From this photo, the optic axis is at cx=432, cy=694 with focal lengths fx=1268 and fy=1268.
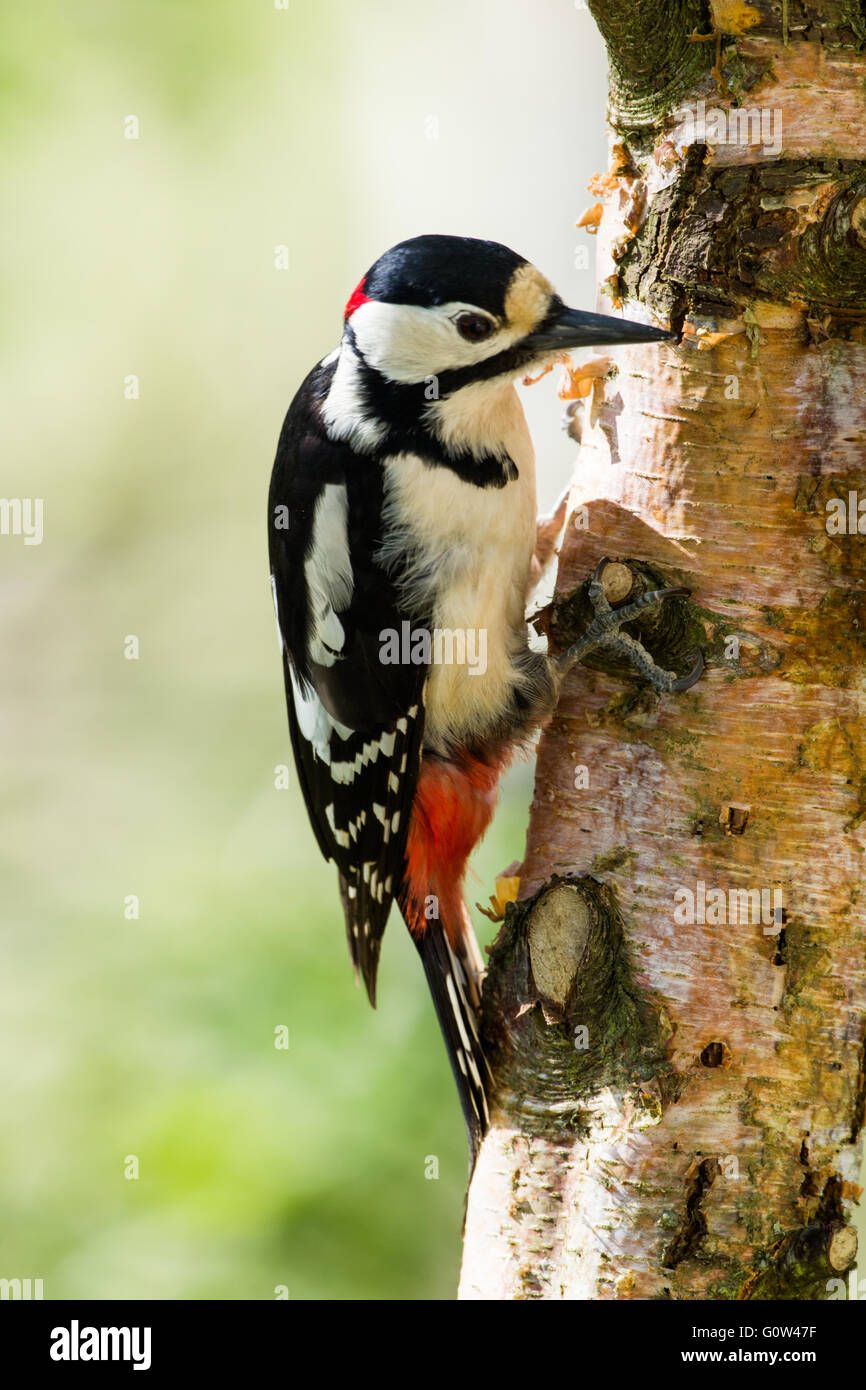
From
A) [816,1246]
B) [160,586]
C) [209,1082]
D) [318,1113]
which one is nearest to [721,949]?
[816,1246]

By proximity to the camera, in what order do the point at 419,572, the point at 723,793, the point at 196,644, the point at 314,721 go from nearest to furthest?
the point at 723,793 < the point at 419,572 < the point at 314,721 < the point at 196,644

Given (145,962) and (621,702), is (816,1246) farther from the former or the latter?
(145,962)

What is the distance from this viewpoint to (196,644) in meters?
5.05

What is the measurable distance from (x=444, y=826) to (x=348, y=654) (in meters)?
0.41

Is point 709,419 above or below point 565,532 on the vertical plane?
above

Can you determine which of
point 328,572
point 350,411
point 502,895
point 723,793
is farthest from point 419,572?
point 723,793

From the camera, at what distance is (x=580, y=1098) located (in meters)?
1.87

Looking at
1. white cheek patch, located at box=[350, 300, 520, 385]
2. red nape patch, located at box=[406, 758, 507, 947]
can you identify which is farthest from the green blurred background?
white cheek patch, located at box=[350, 300, 520, 385]

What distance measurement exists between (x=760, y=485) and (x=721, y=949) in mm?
696

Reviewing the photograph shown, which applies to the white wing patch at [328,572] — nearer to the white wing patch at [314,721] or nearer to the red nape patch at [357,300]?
the white wing patch at [314,721]

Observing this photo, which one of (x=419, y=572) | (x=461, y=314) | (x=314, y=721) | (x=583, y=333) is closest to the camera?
(x=583, y=333)

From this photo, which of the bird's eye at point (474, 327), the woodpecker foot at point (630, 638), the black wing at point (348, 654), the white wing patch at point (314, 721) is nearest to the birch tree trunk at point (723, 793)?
the woodpecker foot at point (630, 638)

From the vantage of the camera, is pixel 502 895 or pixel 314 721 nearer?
pixel 502 895

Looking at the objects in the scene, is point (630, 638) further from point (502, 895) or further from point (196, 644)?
point (196, 644)
